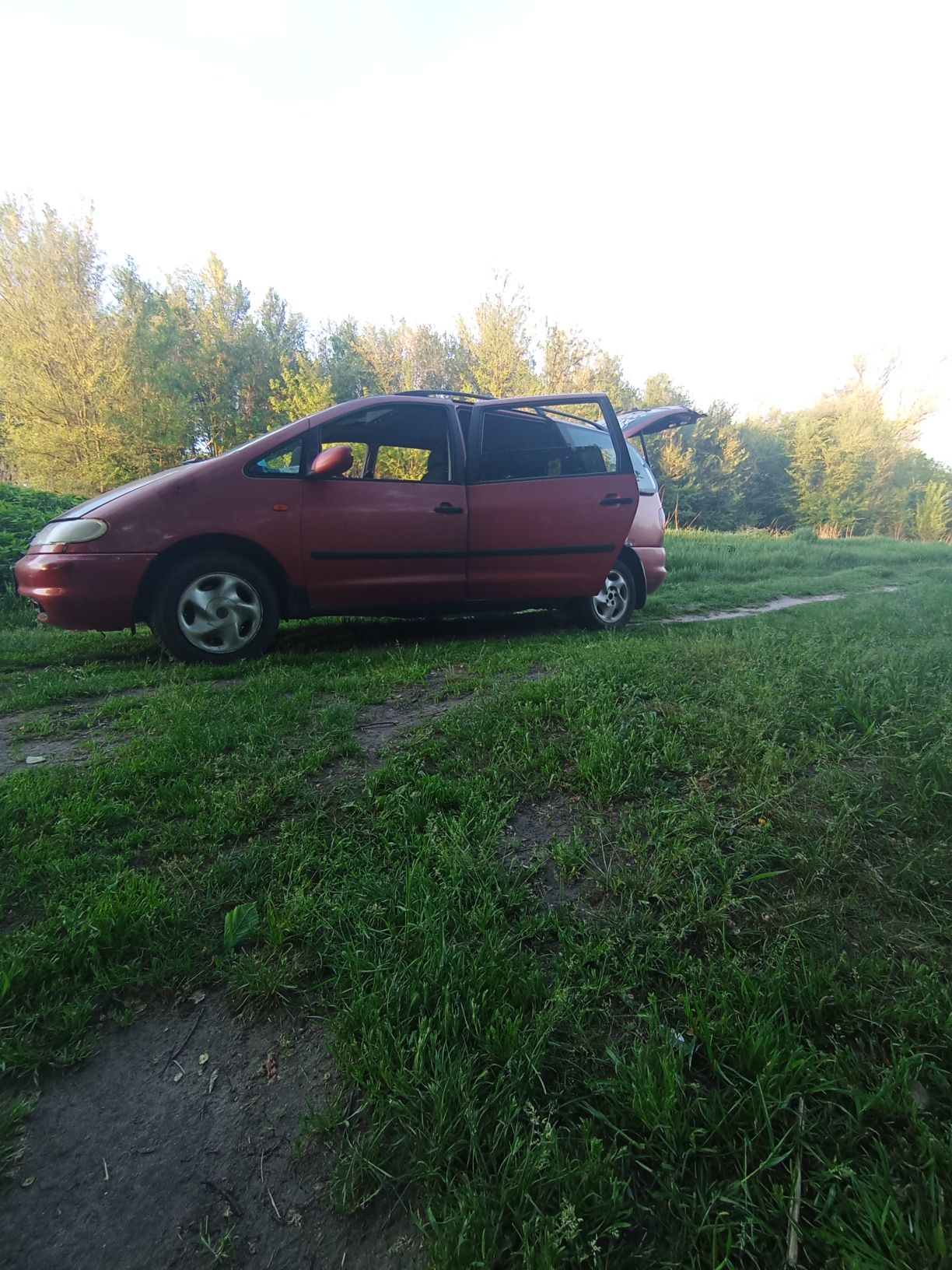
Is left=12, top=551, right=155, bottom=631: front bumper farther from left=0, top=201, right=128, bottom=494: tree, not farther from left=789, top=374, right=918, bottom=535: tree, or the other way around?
left=789, top=374, right=918, bottom=535: tree

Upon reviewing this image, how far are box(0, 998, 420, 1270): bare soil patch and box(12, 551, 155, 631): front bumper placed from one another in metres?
3.24

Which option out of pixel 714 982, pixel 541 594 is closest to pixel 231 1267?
pixel 714 982

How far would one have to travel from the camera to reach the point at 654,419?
6570 millimetres

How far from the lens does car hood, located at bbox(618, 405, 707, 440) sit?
6410mm

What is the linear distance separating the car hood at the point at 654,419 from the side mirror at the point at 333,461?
3.33m

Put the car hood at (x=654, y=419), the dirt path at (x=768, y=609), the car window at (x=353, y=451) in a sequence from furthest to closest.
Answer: the dirt path at (x=768, y=609) → the car hood at (x=654, y=419) → the car window at (x=353, y=451)

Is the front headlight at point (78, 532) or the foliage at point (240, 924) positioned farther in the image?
the front headlight at point (78, 532)

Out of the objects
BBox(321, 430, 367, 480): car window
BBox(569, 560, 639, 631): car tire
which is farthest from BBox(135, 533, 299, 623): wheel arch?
BBox(569, 560, 639, 631): car tire

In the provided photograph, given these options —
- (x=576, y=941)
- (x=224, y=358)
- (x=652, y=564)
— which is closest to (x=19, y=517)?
(x=652, y=564)

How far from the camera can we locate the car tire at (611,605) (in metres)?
5.52

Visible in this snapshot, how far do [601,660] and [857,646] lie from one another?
178 centimetres

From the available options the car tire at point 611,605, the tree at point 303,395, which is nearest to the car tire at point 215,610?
the car tire at point 611,605

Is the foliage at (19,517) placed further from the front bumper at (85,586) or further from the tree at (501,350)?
the tree at (501,350)

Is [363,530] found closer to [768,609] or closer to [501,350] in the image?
[768,609]
